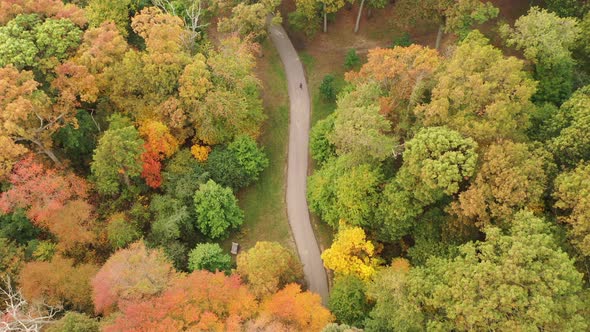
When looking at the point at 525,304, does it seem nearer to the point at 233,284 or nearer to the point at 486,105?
the point at 486,105

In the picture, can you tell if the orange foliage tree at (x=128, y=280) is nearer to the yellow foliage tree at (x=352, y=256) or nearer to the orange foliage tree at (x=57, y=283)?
the orange foliage tree at (x=57, y=283)

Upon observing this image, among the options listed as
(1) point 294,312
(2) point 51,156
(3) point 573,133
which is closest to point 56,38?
(2) point 51,156

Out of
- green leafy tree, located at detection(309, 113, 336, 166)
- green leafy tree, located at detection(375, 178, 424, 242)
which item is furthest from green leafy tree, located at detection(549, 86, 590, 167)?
green leafy tree, located at detection(309, 113, 336, 166)

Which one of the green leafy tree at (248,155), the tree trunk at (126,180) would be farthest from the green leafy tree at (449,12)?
the tree trunk at (126,180)

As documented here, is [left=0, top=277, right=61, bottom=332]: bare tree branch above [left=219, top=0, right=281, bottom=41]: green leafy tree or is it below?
below

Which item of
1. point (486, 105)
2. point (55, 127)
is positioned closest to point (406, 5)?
point (486, 105)

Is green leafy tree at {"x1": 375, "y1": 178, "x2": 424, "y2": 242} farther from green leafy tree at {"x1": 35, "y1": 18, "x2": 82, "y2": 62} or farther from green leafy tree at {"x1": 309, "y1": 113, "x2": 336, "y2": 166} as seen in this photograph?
green leafy tree at {"x1": 35, "y1": 18, "x2": 82, "y2": 62}

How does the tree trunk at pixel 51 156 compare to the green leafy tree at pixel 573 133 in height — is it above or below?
below
